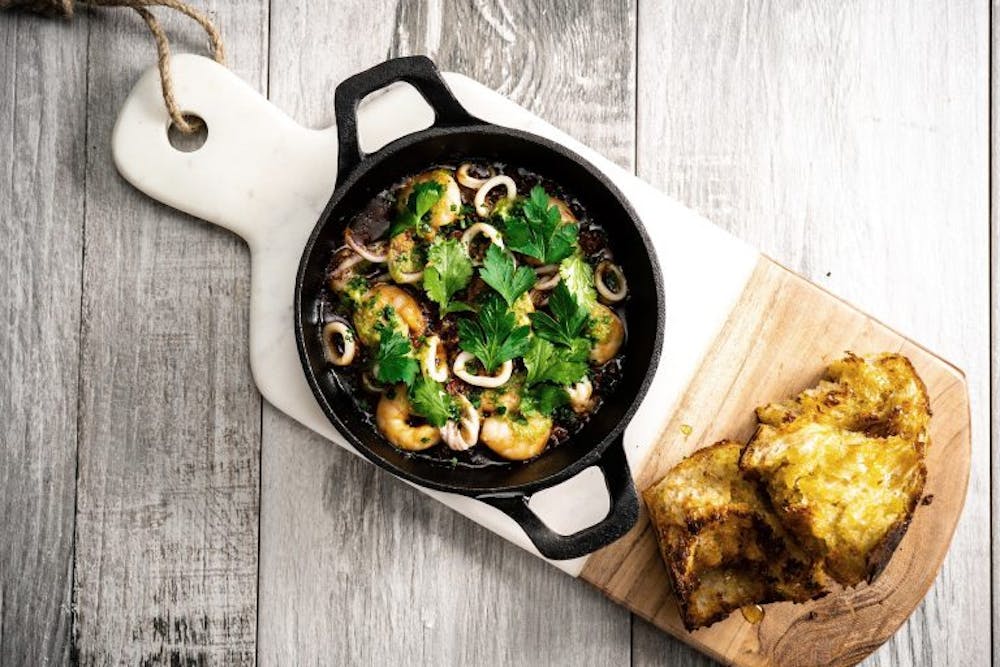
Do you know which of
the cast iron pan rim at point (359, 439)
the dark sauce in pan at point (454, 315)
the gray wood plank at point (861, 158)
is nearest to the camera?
the cast iron pan rim at point (359, 439)

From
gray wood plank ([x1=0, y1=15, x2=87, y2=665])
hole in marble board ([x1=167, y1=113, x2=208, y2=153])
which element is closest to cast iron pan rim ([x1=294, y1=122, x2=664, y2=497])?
hole in marble board ([x1=167, y1=113, x2=208, y2=153])

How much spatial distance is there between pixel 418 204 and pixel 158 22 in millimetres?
972

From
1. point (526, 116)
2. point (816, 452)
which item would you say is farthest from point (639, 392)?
point (526, 116)

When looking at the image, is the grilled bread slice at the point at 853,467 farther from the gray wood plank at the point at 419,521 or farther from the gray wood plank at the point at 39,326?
the gray wood plank at the point at 39,326

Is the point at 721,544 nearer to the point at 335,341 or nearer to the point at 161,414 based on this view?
the point at 335,341

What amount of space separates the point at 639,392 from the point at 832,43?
1.30 m

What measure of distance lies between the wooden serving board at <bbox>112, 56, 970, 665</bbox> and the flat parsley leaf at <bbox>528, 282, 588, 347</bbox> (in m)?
0.31

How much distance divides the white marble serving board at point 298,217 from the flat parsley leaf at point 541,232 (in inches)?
10.0

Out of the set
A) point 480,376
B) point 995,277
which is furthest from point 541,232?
point 995,277

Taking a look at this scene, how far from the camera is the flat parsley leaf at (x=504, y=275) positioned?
1.94 metres

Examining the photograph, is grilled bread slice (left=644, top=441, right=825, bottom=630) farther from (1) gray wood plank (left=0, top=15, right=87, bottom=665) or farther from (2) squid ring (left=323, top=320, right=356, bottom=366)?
(1) gray wood plank (left=0, top=15, right=87, bottom=665)

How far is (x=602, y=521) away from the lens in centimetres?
183

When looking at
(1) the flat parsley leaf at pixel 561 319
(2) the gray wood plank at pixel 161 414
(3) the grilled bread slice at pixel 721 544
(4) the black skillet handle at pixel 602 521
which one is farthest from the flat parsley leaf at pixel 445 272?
(3) the grilled bread slice at pixel 721 544

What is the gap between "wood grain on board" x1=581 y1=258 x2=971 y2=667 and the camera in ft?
6.93
